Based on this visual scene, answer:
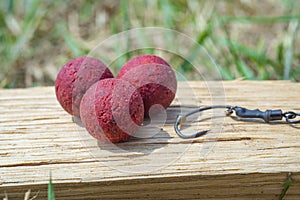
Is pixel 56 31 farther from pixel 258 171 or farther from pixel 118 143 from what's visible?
pixel 258 171

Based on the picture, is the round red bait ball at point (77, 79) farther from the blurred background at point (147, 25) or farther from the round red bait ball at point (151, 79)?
the blurred background at point (147, 25)

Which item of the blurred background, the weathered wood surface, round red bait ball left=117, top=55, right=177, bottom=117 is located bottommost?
the weathered wood surface

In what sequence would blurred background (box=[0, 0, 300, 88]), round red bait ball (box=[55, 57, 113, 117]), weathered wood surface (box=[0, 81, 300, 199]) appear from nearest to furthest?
weathered wood surface (box=[0, 81, 300, 199]), round red bait ball (box=[55, 57, 113, 117]), blurred background (box=[0, 0, 300, 88])

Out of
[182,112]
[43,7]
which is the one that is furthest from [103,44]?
[182,112]

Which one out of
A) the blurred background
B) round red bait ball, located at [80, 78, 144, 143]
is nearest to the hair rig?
round red bait ball, located at [80, 78, 144, 143]

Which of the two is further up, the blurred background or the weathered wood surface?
the blurred background

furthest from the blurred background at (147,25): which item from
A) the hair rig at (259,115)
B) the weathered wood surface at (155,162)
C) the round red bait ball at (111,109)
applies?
the round red bait ball at (111,109)

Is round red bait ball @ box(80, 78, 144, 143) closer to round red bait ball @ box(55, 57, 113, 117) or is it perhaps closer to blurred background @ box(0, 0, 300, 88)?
round red bait ball @ box(55, 57, 113, 117)
